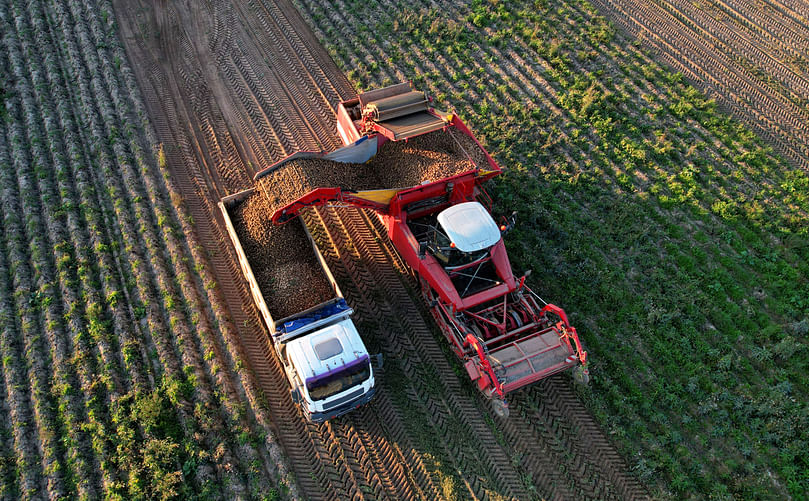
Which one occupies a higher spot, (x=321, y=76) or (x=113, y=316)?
(x=321, y=76)

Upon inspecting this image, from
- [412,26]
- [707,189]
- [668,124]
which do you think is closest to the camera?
[707,189]

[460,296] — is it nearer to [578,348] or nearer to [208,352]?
[578,348]

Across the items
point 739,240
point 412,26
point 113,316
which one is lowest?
point 113,316

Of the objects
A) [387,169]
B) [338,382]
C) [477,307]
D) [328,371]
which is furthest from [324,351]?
[387,169]

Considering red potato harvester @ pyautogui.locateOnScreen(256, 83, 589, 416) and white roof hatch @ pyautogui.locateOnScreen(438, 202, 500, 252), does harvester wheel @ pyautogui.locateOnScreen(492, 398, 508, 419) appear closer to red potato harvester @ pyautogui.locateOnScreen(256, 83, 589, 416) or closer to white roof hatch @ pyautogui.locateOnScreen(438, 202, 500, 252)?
red potato harvester @ pyautogui.locateOnScreen(256, 83, 589, 416)

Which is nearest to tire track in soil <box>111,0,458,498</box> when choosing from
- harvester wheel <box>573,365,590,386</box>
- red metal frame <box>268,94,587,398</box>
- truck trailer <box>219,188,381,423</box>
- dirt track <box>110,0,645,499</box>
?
dirt track <box>110,0,645,499</box>

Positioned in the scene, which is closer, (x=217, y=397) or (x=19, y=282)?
(x=217, y=397)

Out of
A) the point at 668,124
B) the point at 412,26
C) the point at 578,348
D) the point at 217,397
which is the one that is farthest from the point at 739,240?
the point at 217,397

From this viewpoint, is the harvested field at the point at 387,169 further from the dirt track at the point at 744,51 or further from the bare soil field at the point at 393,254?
the dirt track at the point at 744,51
